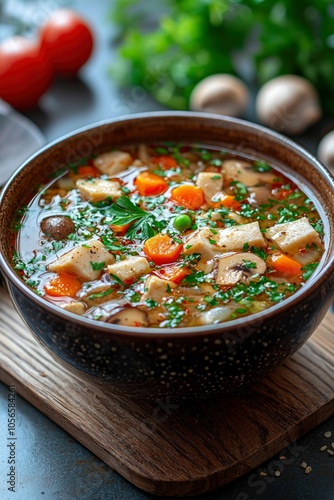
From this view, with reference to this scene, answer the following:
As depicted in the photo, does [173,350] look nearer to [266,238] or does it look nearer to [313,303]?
[313,303]

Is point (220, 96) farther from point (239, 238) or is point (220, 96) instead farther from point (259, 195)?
point (239, 238)

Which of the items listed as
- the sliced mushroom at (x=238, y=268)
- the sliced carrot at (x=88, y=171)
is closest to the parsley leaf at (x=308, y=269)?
the sliced mushroom at (x=238, y=268)

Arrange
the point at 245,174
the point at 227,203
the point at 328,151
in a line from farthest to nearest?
the point at 328,151, the point at 245,174, the point at 227,203

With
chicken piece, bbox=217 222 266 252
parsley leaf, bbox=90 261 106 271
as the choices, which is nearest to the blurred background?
chicken piece, bbox=217 222 266 252

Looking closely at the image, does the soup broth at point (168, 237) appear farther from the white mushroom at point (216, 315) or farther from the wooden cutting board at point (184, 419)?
the wooden cutting board at point (184, 419)

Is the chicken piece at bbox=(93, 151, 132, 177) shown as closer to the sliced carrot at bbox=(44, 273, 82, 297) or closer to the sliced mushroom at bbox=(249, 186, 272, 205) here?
the sliced mushroom at bbox=(249, 186, 272, 205)

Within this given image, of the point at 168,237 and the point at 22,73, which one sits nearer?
the point at 168,237

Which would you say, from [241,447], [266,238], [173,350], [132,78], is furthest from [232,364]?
[132,78]

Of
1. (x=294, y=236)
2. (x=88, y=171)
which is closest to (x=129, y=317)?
(x=294, y=236)

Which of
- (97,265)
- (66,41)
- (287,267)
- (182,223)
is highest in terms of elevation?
(287,267)
